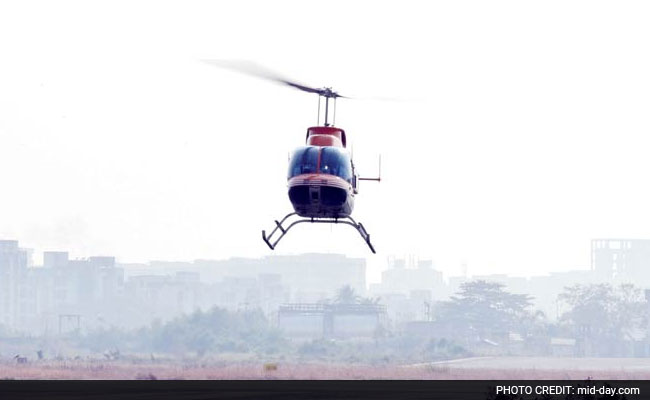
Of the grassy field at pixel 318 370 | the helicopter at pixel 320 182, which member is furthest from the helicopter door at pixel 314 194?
the grassy field at pixel 318 370

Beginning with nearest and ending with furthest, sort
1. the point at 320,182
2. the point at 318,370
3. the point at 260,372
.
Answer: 1. the point at 320,182
2. the point at 260,372
3. the point at 318,370

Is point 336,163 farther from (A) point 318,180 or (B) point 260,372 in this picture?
(B) point 260,372

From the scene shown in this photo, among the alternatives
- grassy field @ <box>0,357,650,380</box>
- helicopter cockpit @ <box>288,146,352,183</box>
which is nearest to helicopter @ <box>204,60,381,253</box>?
helicopter cockpit @ <box>288,146,352,183</box>

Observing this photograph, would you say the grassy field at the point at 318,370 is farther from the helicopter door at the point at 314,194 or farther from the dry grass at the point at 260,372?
the helicopter door at the point at 314,194

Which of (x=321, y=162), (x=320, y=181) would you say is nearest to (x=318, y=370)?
(x=321, y=162)

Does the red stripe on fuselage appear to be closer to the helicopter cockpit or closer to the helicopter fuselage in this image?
the helicopter fuselage

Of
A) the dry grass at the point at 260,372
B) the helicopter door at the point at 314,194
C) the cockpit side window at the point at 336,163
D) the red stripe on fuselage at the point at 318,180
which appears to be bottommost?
the dry grass at the point at 260,372
